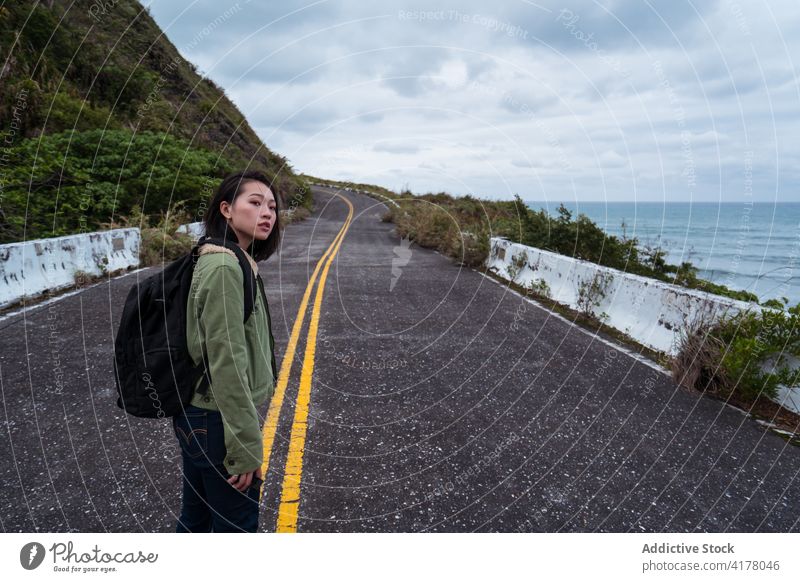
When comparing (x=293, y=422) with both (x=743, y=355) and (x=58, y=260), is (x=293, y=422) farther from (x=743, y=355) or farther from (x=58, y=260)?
(x=58, y=260)

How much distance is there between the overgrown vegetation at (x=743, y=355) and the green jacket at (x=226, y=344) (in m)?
4.89

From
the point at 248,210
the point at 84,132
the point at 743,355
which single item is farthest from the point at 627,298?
the point at 84,132

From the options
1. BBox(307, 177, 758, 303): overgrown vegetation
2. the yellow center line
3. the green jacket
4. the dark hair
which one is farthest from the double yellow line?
BBox(307, 177, 758, 303): overgrown vegetation

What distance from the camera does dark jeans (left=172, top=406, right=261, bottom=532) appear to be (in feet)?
6.61

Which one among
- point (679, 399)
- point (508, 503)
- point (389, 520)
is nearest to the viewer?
point (389, 520)

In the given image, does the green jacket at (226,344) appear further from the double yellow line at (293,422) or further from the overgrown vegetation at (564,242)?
the overgrown vegetation at (564,242)

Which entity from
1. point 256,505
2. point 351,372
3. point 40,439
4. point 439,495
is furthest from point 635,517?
point 40,439

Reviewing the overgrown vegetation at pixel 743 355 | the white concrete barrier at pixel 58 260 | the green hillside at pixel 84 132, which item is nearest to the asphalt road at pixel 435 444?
the overgrown vegetation at pixel 743 355

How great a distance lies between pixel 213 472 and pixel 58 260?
8497 mm

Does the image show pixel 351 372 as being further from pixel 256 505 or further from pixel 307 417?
pixel 256 505

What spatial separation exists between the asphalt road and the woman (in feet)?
2.94

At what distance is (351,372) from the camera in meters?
5.40

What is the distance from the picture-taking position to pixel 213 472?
2012 millimetres

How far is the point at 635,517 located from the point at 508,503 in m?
0.76
